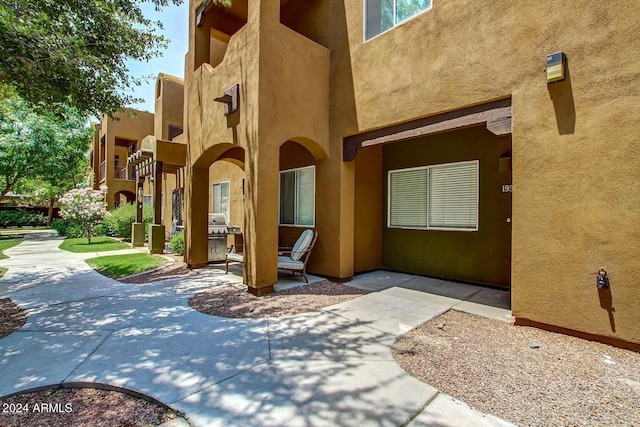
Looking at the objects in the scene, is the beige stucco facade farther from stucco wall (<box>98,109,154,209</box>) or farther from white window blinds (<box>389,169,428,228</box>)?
white window blinds (<box>389,169,428,228</box>)

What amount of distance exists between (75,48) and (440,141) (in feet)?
25.4

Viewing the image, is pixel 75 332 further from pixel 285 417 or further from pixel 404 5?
pixel 404 5

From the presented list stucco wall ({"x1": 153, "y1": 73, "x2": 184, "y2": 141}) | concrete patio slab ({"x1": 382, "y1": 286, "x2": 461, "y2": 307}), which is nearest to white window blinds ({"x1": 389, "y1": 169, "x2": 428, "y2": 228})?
concrete patio slab ({"x1": 382, "y1": 286, "x2": 461, "y2": 307})

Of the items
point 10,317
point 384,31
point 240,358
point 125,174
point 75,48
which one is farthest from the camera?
point 125,174

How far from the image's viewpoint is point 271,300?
5.88 m

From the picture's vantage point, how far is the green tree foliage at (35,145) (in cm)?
1672

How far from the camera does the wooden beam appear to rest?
487cm

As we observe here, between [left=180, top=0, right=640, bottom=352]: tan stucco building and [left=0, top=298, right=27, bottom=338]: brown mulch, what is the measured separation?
138 inches

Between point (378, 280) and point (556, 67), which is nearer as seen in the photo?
point (556, 67)

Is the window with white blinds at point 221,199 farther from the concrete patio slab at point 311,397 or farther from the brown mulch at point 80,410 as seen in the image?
the concrete patio slab at point 311,397

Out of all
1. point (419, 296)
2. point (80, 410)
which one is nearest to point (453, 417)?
point (80, 410)

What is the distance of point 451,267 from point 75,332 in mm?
7169

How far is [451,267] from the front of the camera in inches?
289

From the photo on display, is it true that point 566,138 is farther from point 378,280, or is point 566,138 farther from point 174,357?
point 174,357
